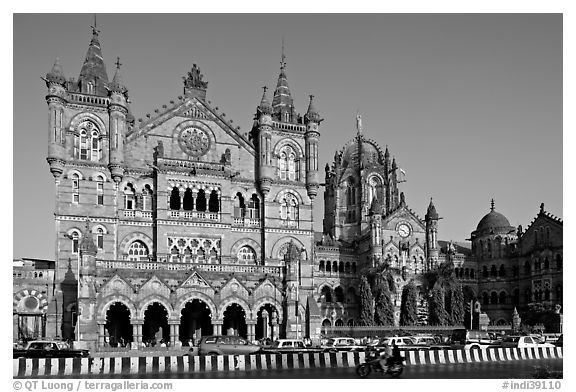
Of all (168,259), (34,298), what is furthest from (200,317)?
(34,298)

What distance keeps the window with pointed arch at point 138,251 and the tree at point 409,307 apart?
28587 millimetres

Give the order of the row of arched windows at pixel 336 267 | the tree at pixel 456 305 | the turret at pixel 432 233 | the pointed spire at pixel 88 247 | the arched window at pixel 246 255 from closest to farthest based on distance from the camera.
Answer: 1. the pointed spire at pixel 88 247
2. the arched window at pixel 246 255
3. the tree at pixel 456 305
4. the row of arched windows at pixel 336 267
5. the turret at pixel 432 233

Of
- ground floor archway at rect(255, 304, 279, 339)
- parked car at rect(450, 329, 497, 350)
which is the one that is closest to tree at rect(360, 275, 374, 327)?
ground floor archway at rect(255, 304, 279, 339)

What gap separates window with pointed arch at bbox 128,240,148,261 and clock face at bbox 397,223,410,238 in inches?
1275

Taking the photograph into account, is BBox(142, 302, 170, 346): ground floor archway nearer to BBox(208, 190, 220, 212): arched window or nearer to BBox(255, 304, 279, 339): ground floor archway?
BBox(255, 304, 279, 339): ground floor archway

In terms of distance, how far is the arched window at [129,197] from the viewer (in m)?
59.7

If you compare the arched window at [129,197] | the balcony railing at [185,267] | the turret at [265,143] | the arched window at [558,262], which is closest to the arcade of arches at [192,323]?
the balcony railing at [185,267]

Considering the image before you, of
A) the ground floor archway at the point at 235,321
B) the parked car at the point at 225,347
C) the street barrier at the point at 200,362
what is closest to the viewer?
the street barrier at the point at 200,362

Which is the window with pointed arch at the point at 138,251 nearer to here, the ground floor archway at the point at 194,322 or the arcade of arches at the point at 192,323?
the arcade of arches at the point at 192,323

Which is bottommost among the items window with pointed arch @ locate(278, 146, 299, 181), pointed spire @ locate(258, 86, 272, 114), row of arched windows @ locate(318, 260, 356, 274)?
row of arched windows @ locate(318, 260, 356, 274)

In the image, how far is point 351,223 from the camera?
9044 cm

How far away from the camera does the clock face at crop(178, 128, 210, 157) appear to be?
62.2m

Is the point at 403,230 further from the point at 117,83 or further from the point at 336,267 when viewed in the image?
the point at 117,83
